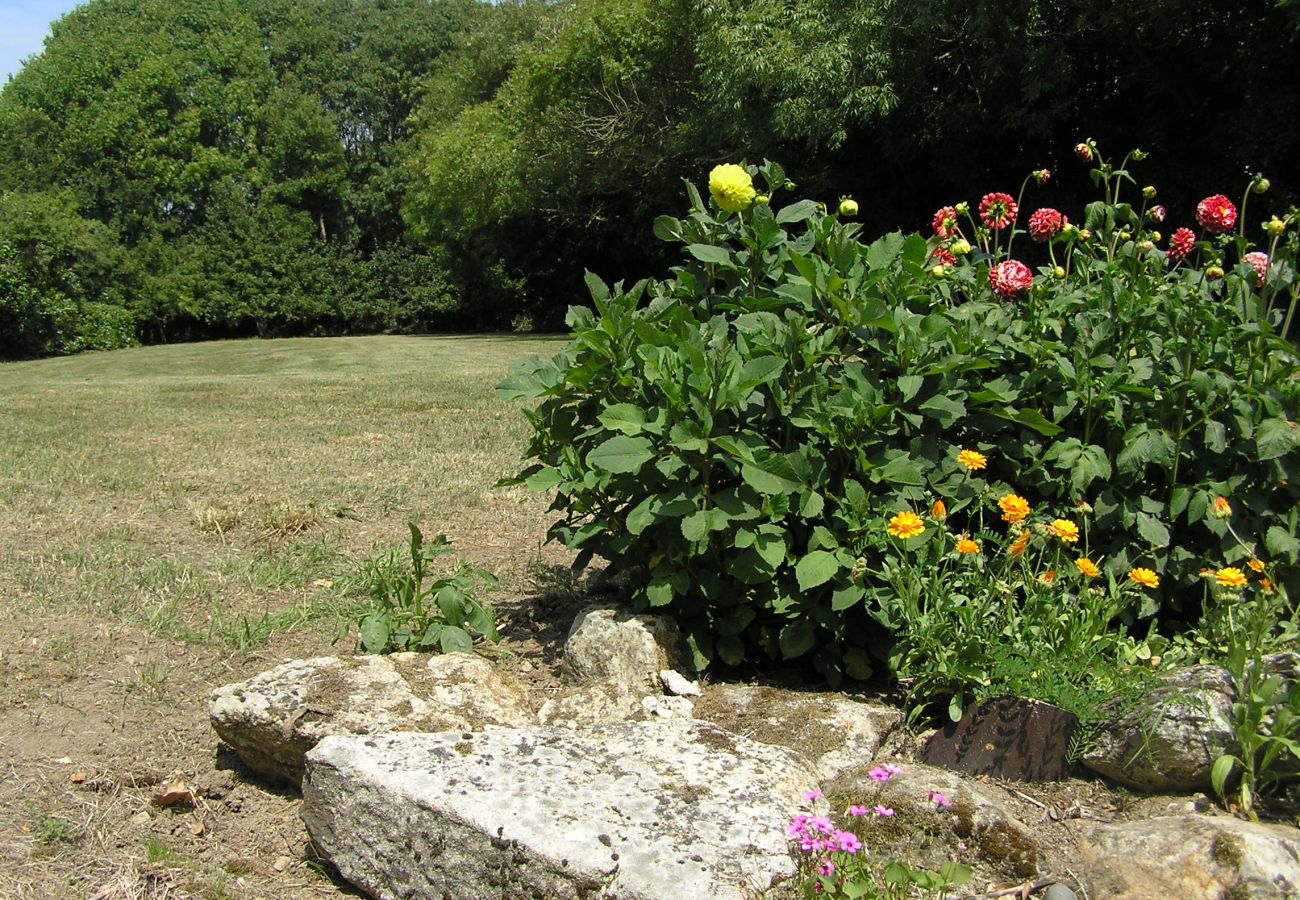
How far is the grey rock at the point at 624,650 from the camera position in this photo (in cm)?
272

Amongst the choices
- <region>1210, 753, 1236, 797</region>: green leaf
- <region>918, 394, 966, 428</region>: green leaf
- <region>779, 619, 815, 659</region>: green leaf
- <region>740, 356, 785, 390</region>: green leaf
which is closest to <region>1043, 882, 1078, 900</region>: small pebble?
<region>1210, 753, 1236, 797</region>: green leaf

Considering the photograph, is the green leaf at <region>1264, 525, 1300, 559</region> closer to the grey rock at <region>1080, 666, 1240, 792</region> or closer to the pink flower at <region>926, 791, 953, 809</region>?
the grey rock at <region>1080, 666, 1240, 792</region>

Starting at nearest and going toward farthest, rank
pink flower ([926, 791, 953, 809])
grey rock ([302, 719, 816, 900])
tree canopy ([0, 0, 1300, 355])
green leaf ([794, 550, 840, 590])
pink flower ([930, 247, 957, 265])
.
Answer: grey rock ([302, 719, 816, 900]) → pink flower ([926, 791, 953, 809]) → green leaf ([794, 550, 840, 590]) → pink flower ([930, 247, 957, 265]) → tree canopy ([0, 0, 1300, 355])

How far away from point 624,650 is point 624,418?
594 millimetres

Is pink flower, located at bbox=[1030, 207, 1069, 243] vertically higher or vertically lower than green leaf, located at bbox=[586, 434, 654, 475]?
higher

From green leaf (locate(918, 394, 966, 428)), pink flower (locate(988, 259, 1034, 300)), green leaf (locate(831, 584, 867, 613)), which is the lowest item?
green leaf (locate(831, 584, 867, 613))

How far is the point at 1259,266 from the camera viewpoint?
2.86 meters

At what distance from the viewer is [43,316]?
2145 centimetres

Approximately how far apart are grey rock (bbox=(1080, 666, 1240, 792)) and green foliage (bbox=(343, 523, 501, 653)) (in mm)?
1609

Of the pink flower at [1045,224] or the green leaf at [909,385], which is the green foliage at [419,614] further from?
the pink flower at [1045,224]

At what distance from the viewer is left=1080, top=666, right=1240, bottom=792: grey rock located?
217 cm

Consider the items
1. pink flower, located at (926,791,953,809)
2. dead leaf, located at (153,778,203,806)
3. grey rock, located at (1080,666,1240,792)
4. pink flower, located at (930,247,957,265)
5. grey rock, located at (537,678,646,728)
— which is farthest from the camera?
pink flower, located at (930,247,957,265)

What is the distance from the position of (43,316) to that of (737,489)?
2262 cm

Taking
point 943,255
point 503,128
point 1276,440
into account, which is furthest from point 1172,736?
point 503,128
